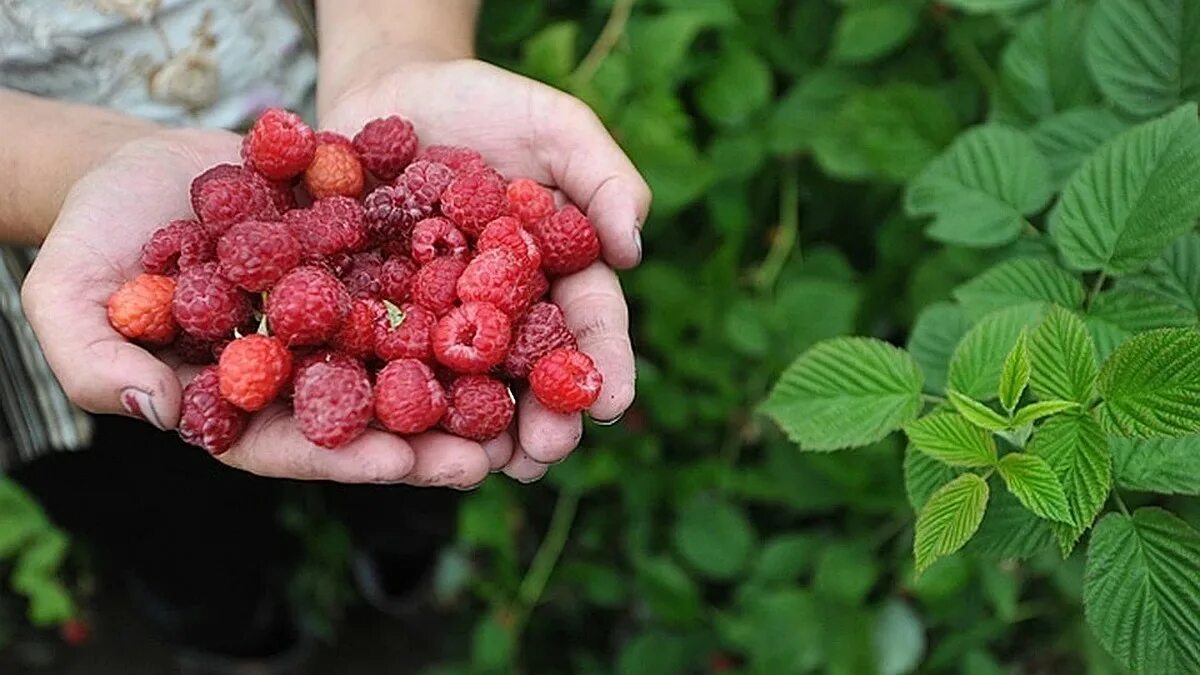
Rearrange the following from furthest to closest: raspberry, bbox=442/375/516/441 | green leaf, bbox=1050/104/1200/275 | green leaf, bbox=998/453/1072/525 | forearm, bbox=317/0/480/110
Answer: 1. forearm, bbox=317/0/480/110
2. raspberry, bbox=442/375/516/441
3. green leaf, bbox=1050/104/1200/275
4. green leaf, bbox=998/453/1072/525

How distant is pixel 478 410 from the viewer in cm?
93

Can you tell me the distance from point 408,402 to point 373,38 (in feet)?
1.59

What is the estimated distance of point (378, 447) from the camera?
0.88m

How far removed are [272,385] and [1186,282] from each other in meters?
0.71

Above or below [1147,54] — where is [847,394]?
below

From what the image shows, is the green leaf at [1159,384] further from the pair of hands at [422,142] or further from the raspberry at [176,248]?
the raspberry at [176,248]

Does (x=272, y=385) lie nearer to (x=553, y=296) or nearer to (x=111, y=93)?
(x=553, y=296)

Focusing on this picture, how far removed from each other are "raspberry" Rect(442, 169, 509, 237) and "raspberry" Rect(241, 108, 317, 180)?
14 centimetres

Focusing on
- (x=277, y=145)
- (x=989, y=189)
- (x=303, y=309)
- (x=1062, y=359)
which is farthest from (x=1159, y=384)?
(x=277, y=145)

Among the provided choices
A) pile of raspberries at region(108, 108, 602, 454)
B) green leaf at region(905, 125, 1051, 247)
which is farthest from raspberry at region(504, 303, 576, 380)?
green leaf at region(905, 125, 1051, 247)

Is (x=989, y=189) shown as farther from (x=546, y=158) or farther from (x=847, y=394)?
(x=546, y=158)

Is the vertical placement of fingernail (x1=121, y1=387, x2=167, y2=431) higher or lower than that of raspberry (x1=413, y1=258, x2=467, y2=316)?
higher

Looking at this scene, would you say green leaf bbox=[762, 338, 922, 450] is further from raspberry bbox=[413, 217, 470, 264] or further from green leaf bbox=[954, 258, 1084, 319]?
raspberry bbox=[413, 217, 470, 264]

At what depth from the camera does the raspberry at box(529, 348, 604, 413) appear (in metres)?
0.90
